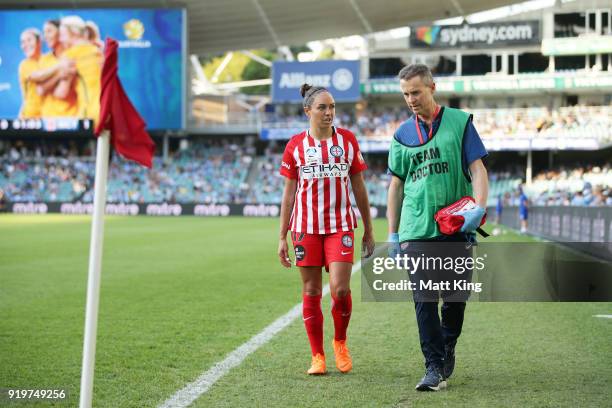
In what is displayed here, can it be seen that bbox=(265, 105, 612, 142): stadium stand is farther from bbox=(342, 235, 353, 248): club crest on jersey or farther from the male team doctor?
the male team doctor

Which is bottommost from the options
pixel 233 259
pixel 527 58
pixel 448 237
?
pixel 233 259

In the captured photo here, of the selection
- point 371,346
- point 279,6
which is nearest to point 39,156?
point 279,6

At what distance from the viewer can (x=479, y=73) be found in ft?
188

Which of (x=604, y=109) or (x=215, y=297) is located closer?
(x=215, y=297)

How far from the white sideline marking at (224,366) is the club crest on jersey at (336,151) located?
175 cm

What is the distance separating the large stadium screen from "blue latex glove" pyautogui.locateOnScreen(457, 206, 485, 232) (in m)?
47.9

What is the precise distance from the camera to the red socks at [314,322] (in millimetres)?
6484

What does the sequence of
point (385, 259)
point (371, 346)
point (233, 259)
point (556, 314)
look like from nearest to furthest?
point (385, 259), point (371, 346), point (556, 314), point (233, 259)

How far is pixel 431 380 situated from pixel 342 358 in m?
0.97

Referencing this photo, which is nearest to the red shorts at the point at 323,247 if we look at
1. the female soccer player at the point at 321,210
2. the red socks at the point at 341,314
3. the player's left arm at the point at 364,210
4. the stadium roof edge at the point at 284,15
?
the female soccer player at the point at 321,210

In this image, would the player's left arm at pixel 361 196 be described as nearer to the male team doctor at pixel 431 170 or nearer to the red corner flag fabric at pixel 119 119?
the male team doctor at pixel 431 170

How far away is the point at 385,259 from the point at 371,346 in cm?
213

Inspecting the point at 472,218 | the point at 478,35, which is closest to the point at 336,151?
the point at 472,218

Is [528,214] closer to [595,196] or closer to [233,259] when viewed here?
[595,196]
